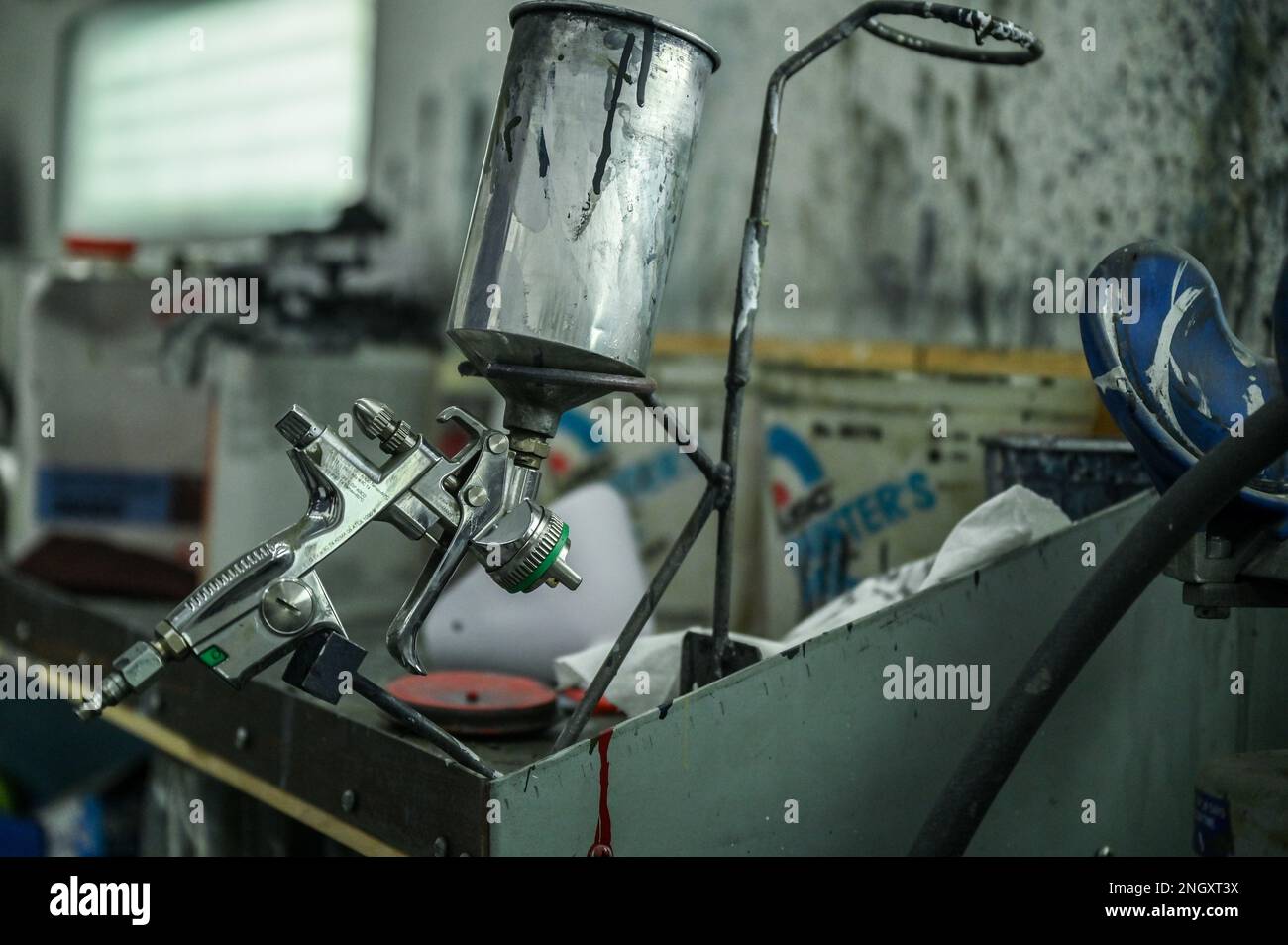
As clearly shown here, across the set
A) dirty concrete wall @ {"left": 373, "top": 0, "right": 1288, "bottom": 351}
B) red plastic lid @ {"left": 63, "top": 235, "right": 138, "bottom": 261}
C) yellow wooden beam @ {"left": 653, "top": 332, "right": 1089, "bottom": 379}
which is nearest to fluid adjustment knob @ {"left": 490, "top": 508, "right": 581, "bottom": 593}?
yellow wooden beam @ {"left": 653, "top": 332, "right": 1089, "bottom": 379}

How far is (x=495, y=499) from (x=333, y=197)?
8.21ft

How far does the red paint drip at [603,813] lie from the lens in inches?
40.5

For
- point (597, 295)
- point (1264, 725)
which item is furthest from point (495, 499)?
point (1264, 725)

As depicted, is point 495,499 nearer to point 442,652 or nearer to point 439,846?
point 439,846

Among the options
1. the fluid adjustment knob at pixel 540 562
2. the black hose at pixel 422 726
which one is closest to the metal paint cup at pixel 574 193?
the fluid adjustment knob at pixel 540 562

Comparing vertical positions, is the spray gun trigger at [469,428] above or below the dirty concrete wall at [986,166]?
below

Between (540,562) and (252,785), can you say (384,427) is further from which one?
(252,785)

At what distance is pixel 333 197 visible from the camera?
129 inches

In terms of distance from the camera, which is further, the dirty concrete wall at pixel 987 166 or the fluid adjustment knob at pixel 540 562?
the dirty concrete wall at pixel 987 166

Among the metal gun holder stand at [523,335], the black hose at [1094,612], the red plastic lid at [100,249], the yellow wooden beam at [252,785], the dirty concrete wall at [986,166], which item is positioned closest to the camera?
the black hose at [1094,612]

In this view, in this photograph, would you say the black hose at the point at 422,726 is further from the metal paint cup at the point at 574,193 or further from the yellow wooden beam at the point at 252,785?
the metal paint cup at the point at 574,193

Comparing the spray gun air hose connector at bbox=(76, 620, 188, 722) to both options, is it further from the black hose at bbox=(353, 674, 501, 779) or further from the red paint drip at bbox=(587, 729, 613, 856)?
the red paint drip at bbox=(587, 729, 613, 856)

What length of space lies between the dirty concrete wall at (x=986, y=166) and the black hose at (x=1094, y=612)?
90 cm

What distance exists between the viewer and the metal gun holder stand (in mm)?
935
